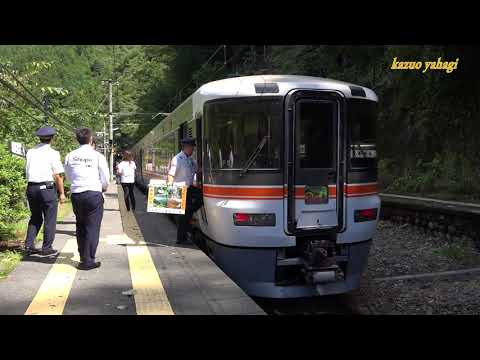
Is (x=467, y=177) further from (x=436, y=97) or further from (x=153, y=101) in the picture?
(x=153, y=101)

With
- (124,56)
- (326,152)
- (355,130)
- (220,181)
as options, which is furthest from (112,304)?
(124,56)

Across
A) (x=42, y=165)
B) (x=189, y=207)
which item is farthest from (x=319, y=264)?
(x=42, y=165)

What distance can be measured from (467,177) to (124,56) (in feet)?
151

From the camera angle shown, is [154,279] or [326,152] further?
[326,152]

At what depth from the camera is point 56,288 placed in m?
4.90

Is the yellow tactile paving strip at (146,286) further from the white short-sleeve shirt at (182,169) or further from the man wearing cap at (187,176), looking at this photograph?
the white short-sleeve shirt at (182,169)

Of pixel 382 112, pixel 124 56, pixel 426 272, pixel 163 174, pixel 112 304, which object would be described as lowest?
pixel 426 272

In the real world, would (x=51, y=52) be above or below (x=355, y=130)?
above

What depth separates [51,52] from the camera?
26.2 metres

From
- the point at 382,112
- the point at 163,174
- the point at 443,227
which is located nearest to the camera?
the point at 443,227

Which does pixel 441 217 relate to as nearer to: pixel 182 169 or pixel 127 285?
pixel 182 169

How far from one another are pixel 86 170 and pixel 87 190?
23 cm

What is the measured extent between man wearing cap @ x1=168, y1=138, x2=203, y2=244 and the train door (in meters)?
1.64

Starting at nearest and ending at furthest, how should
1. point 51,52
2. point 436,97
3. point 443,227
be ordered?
1. point 443,227
2. point 436,97
3. point 51,52
